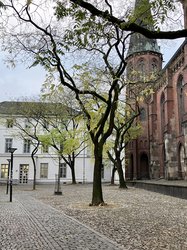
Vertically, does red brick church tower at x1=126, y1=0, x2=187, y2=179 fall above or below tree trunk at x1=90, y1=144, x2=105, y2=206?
above

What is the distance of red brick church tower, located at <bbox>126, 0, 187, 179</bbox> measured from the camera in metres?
32.3

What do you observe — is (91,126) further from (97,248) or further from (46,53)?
(97,248)

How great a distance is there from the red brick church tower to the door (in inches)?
607

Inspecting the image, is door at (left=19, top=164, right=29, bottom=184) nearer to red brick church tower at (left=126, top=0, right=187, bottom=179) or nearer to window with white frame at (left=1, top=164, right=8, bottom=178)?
window with white frame at (left=1, top=164, right=8, bottom=178)

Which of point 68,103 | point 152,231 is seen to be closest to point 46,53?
point 152,231

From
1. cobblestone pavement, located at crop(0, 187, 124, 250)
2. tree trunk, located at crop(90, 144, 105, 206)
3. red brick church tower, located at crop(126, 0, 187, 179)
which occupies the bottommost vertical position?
cobblestone pavement, located at crop(0, 187, 124, 250)

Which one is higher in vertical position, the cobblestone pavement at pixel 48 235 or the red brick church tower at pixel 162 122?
the red brick church tower at pixel 162 122

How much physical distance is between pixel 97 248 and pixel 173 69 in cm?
3192

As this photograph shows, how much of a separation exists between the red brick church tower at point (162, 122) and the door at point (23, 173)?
607 inches

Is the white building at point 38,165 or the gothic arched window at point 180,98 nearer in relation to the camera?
the gothic arched window at point 180,98

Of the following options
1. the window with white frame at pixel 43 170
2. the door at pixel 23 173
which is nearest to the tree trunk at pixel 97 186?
the window with white frame at pixel 43 170

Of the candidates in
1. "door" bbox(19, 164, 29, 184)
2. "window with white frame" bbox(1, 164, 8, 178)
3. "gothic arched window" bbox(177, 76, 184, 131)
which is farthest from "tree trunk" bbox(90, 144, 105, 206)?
"window with white frame" bbox(1, 164, 8, 178)

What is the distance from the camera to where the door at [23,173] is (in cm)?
4800

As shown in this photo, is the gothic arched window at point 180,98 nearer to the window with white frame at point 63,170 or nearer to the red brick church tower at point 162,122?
the red brick church tower at point 162,122
